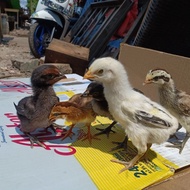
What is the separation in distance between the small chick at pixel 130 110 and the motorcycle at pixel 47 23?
9.58 ft

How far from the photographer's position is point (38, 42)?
3580mm

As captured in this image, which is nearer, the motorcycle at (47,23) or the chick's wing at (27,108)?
the chick's wing at (27,108)

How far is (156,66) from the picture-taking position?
1.34m

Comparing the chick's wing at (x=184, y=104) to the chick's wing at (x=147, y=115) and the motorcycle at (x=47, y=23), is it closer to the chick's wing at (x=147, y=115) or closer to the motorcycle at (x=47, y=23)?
the chick's wing at (x=147, y=115)

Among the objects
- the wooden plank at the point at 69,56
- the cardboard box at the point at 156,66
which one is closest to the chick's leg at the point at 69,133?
the cardboard box at the point at 156,66

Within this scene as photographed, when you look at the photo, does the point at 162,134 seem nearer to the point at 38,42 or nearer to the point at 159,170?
the point at 159,170

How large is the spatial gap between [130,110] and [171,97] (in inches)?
11.6

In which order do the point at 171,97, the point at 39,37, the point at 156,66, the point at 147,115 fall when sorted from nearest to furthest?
the point at 147,115 → the point at 171,97 → the point at 156,66 → the point at 39,37

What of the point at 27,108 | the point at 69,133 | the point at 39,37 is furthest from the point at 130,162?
the point at 39,37

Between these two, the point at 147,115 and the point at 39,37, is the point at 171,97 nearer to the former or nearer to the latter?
the point at 147,115

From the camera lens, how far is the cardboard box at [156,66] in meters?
0.87

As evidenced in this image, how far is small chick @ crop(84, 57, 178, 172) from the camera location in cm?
78

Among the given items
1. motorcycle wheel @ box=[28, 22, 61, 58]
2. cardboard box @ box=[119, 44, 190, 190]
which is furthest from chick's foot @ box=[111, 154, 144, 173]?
motorcycle wheel @ box=[28, 22, 61, 58]

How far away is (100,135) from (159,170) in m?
0.31
